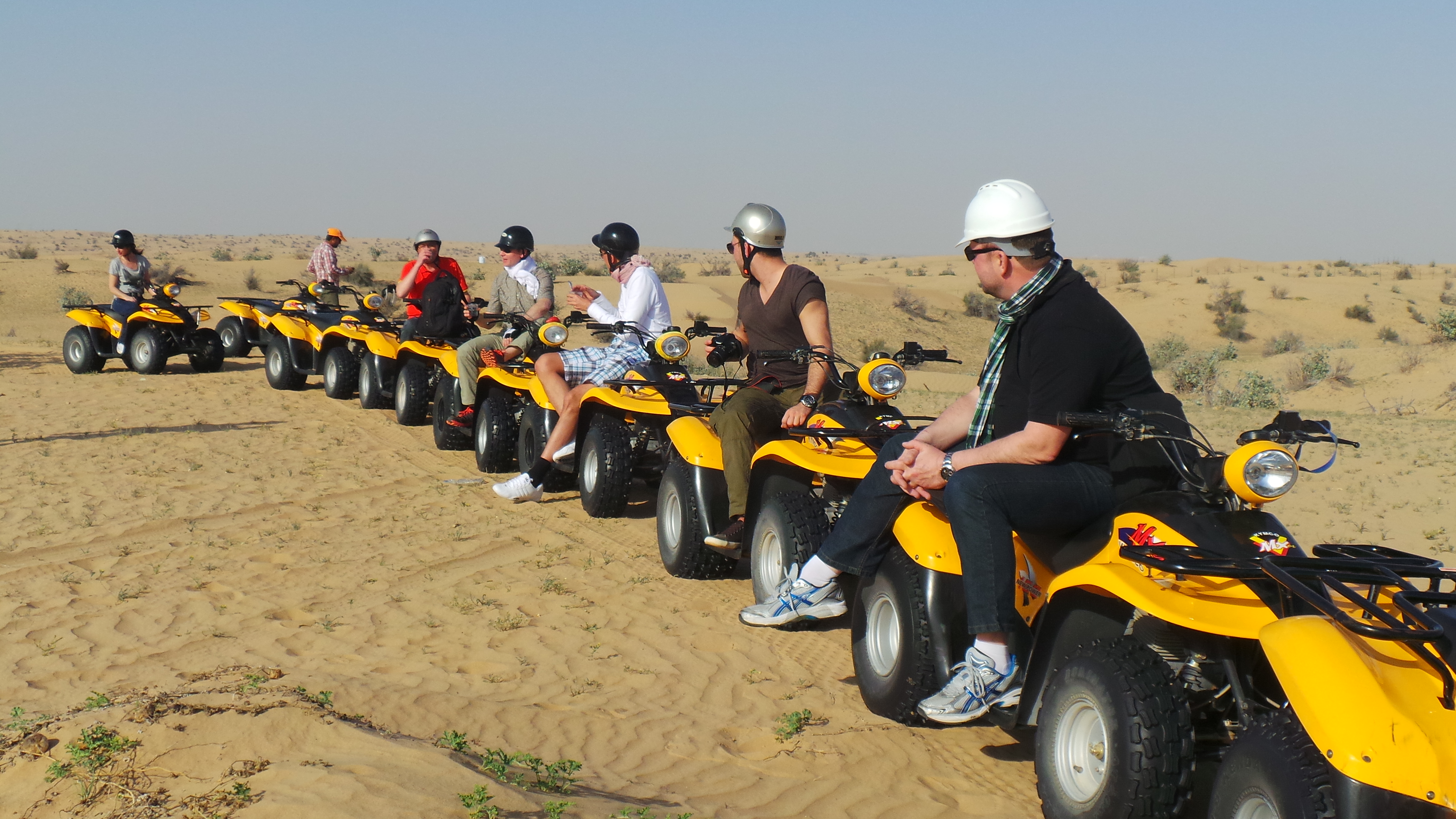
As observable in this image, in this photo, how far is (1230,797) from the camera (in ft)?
9.71

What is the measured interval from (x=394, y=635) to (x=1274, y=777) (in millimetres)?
4234

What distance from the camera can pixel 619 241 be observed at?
8.44 m

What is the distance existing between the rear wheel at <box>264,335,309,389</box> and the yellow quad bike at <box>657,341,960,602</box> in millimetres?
9788

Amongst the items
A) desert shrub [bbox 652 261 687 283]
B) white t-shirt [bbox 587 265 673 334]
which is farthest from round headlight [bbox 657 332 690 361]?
desert shrub [bbox 652 261 687 283]

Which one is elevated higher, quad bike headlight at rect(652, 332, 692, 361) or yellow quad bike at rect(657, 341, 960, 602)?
quad bike headlight at rect(652, 332, 692, 361)

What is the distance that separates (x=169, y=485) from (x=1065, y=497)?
7.70m

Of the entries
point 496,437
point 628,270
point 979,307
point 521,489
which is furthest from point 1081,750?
point 979,307

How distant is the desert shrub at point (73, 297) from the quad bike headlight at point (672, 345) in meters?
27.8

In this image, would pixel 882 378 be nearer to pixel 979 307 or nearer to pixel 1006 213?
pixel 1006 213

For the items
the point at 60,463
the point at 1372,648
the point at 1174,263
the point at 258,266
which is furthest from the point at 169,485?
the point at 1174,263

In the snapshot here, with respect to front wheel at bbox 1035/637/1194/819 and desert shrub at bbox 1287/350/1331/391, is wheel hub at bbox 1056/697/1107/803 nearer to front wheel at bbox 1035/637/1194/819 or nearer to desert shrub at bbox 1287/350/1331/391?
front wheel at bbox 1035/637/1194/819

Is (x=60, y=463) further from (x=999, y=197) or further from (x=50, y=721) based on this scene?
(x=999, y=197)

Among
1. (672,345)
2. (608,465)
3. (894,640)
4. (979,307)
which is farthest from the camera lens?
(979,307)

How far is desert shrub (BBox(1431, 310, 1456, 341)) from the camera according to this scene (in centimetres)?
2336
